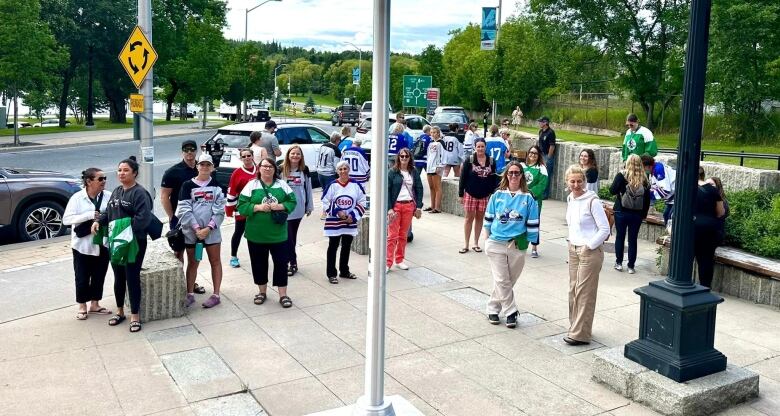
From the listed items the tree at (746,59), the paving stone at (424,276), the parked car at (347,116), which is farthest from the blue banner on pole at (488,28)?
the parked car at (347,116)

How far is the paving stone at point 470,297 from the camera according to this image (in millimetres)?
8228

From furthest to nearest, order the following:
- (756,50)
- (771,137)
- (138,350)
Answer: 1. (771,137)
2. (756,50)
3. (138,350)

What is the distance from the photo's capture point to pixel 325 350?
6.77 m

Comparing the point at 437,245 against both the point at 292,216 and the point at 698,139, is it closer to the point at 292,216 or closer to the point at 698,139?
the point at 292,216

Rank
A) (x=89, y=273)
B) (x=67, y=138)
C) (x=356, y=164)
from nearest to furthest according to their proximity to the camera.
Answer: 1. (x=89, y=273)
2. (x=356, y=164)
3. (x=67, y=138)

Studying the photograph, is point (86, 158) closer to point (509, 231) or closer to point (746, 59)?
point (509, 231)

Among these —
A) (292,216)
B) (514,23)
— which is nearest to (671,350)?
(292,216)

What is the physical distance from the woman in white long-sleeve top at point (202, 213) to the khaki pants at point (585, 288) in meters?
3.84

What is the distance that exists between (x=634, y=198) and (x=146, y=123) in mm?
7758

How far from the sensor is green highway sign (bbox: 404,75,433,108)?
72.4 feet

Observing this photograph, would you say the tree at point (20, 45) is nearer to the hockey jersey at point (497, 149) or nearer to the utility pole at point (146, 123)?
the utility pole at point (146, 123)

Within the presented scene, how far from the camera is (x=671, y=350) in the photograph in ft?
18.4

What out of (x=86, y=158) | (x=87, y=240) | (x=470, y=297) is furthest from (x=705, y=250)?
(x=86, y=158)

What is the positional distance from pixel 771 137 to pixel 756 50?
3347 mm
